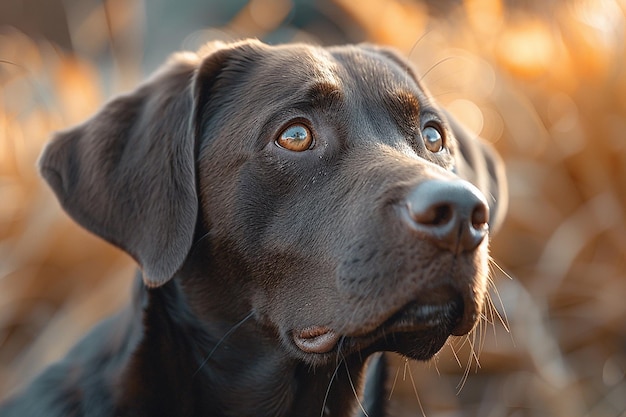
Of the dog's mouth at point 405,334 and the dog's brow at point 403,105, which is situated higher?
the dog's brow at point 403,105

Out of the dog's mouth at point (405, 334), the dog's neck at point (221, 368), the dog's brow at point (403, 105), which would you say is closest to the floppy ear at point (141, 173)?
the dog's neck at point (221, 368)

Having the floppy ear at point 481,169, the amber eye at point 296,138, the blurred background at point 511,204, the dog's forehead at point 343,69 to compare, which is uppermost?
the dog's forehead at point 343,69

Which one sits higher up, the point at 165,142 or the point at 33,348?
the point at 165,142

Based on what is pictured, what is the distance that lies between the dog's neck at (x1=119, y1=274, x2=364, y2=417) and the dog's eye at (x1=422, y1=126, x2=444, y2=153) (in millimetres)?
778

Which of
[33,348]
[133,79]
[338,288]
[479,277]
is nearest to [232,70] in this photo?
[338,288]

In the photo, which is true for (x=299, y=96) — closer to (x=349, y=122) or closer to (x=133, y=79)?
(x=349, y=122)

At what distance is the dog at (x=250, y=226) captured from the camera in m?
2.36

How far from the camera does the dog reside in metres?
2.36

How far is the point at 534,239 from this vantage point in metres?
4.88

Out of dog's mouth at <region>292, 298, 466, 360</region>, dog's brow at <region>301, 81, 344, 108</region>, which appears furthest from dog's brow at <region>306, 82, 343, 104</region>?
dog's mouth at <region>292, 298, 466, 360</region>

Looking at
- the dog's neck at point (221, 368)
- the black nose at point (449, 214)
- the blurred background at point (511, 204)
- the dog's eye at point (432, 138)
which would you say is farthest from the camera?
the blurred background at point (511, 204)

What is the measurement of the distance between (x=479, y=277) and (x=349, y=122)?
2.29ft

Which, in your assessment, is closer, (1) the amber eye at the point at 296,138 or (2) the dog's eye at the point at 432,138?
(1) the amber eye at the point at 296,138

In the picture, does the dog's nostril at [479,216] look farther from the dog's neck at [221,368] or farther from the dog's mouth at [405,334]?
the dog's neck at [221,368]
